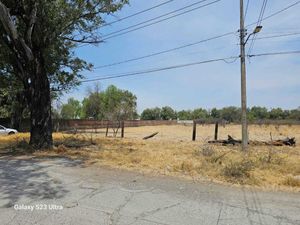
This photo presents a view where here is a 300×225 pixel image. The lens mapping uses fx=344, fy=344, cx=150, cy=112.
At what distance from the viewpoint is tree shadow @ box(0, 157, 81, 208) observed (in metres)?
6.23

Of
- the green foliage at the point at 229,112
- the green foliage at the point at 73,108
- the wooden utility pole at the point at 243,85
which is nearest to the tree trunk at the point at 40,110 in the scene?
the wooden utility pole at the point at 243,85

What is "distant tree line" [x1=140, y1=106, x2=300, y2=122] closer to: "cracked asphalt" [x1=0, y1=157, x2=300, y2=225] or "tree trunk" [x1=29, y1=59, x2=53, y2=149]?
"tree trunk" [x1=29, y1=59, x2=53, y2=149]

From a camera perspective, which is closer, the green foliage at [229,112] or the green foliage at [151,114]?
the green foliage at [229,112]

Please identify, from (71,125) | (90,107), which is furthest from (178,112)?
(71,125)

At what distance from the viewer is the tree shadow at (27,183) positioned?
20.4ft

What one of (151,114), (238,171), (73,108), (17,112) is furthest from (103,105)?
(238,171)

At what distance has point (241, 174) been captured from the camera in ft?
26.8

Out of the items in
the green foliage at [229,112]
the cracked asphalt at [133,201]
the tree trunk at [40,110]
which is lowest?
the cracked asphalt at [133,201]

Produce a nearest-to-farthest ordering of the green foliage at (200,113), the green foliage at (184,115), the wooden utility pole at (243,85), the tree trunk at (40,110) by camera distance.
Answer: the tree trunk at (40,110) → the wooden utility pole at (243,85) → the green foliage at (200,113) → the green foliage at (184,115)

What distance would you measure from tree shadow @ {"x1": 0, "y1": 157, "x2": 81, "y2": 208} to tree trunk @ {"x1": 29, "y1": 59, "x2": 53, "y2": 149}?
12.5 feet

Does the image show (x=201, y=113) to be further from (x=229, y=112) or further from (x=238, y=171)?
(x=238, y=171)

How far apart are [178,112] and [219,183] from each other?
161m

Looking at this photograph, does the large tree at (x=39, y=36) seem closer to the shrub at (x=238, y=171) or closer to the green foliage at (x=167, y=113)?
the shrub at (x=238, y=171)

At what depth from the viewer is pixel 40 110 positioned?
14508 mm
